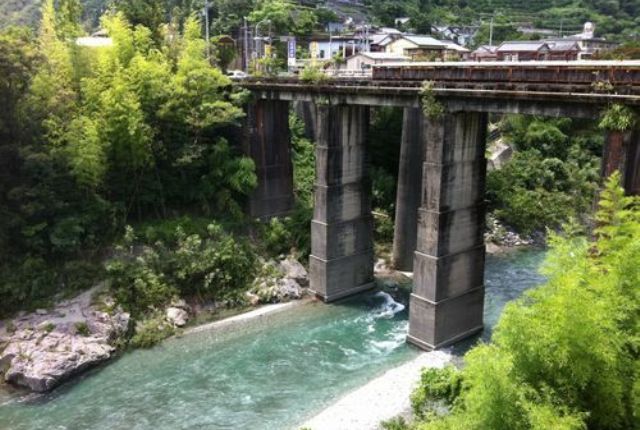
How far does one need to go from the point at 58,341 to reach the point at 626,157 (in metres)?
19.8

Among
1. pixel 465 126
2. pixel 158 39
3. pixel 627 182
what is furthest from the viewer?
pixel 158 39

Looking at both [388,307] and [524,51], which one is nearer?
[388,307]

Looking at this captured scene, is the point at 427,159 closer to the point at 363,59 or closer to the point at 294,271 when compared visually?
the point at 294,271

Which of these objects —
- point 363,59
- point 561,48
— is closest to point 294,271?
point 363,59

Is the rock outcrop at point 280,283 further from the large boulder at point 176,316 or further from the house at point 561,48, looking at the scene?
the house at point 561,48

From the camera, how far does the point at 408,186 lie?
28.3 metres

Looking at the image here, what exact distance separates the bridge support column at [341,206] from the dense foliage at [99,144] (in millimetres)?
5494

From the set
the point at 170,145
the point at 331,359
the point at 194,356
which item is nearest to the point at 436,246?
the point at 331,359

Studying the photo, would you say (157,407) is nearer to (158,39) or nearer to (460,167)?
(460,167)

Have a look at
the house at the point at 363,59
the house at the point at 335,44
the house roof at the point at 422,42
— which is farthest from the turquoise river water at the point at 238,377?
→ the house at the point at 335,44

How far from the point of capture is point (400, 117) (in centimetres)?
3481

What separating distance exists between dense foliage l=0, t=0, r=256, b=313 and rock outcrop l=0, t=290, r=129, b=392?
1.54 m

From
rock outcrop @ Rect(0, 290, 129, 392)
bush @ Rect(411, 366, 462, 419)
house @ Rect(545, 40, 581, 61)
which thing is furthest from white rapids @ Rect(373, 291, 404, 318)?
house @ Rect(545, 40, 581, 61)

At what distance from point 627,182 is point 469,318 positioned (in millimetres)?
8435
